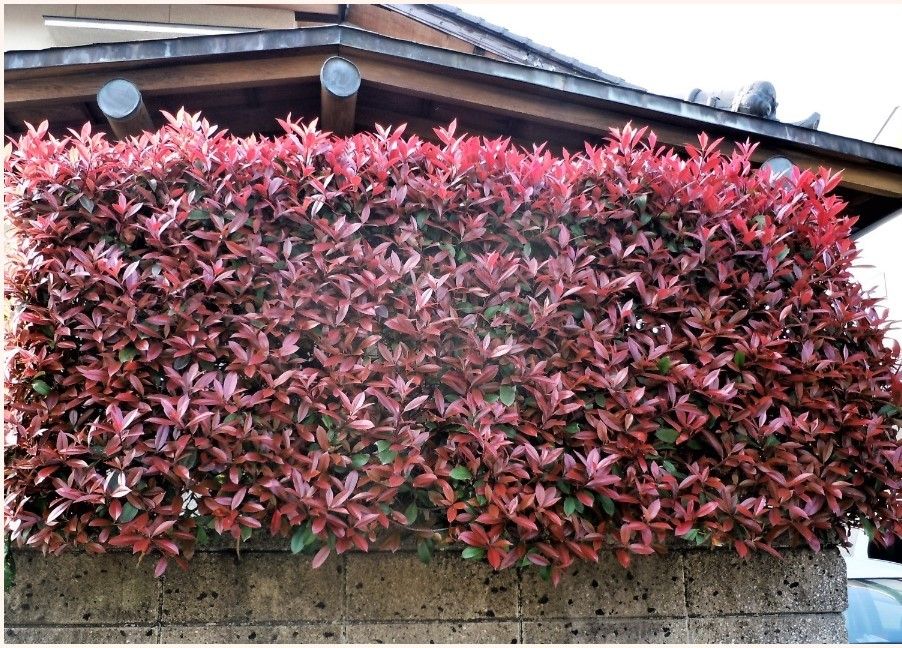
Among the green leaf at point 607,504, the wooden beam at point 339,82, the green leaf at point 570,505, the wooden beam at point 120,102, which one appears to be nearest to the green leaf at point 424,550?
the green leaf at point 570,505

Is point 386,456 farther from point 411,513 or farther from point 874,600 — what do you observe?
point 874,600

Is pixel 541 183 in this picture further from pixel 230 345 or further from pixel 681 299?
pixel 230 345

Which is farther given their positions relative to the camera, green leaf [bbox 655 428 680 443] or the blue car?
the blue car

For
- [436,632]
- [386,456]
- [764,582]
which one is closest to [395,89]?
[386,456]

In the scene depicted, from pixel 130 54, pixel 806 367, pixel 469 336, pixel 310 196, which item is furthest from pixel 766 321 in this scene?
pixel 130 54

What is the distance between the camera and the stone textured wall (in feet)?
9.23

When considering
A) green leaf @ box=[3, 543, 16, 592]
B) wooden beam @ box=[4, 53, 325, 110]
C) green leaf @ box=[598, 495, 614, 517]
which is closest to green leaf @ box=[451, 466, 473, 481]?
green leaf @ box=[598, 495, 614, 517]

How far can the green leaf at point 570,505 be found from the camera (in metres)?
2.76

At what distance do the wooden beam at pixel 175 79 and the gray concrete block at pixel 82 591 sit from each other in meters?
2.59

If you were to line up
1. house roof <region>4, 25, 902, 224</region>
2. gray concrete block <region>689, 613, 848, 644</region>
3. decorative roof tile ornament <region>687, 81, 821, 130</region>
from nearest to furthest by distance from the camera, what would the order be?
1. gray concrete block <region>689, 613, 848, 644</region>
2. house roof <region>4, 25, 902, 224</region>
3. decorative roof tile ornament <region>687, 81, 821, 130</region>

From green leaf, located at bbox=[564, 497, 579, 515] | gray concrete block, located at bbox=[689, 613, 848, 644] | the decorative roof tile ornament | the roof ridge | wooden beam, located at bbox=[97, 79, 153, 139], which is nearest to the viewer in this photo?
green leaf, located at bbox=[564, 497, 579, 515]

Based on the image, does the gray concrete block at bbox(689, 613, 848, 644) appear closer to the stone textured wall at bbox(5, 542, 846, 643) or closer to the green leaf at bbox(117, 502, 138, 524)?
the stone textured wall at bbox(5, 542, 846, 643)

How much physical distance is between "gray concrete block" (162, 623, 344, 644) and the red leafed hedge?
0.32 metres

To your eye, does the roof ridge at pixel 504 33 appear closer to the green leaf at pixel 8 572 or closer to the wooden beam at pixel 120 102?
the wooden beam at pixel 120 102
